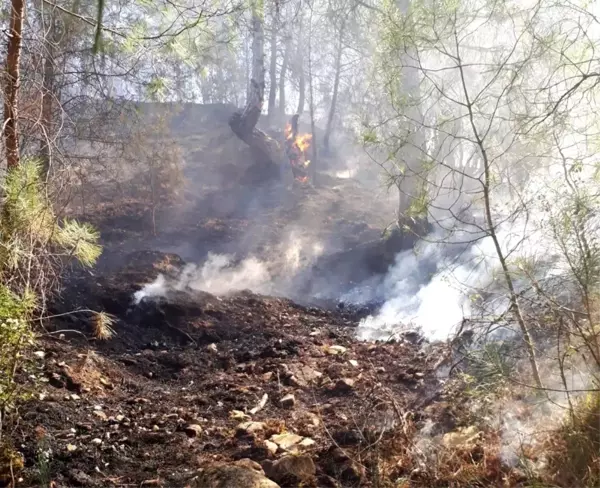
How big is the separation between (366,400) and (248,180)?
1288 cm

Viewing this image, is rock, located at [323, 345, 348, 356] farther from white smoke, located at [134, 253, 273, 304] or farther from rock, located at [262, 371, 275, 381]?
white smoke, located at [134, 253, 273, 304]

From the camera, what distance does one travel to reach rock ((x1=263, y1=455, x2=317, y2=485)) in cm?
285

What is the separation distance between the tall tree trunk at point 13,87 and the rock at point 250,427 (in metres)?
2.32

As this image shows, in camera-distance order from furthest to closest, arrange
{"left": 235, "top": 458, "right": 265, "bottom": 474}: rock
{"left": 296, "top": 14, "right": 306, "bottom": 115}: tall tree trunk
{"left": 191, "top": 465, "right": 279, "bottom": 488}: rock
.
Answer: {"left": 296, "top": 14, "right": 306, "bottom": 115}: tall tree trunk → {"left": 235, "top": 458, "right": 265, "bottom": 474}: rock → {"left": 191, "top": 465, "right": 279, "bottom": 488}: rock

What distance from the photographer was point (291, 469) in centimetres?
288

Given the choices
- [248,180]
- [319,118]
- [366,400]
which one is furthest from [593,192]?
[319,118]

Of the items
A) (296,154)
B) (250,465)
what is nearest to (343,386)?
(250,465)

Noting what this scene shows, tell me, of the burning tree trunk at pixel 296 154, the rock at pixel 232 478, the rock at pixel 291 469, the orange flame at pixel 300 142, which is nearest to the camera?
the rock at pixel 232 478

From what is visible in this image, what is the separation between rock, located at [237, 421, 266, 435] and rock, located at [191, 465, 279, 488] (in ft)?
3.06

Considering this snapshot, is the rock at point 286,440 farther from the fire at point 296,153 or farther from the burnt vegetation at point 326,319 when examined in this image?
the fire at point 296,153

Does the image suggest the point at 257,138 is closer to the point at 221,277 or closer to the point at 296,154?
the point at 296,154

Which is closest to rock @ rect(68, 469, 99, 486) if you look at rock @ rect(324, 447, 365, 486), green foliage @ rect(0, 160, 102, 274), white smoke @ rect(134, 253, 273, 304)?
green foliage @ rect(0, 160, 102, 274)

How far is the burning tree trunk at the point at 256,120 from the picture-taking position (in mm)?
13453

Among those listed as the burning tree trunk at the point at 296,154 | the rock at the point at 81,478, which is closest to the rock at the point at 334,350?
the rock at the point at 81,478
